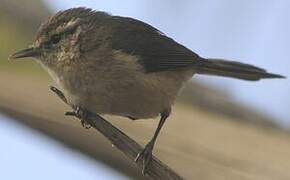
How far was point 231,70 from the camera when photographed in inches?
137

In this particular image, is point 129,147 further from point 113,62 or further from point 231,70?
point 231,70

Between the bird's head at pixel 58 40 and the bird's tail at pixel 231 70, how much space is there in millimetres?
641

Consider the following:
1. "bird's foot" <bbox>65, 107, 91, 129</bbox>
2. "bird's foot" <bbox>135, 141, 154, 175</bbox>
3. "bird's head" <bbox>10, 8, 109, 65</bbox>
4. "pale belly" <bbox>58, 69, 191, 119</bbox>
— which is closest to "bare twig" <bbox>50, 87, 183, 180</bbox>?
"bird's foot" <bbox>135, 141, 154, 175</bbox>

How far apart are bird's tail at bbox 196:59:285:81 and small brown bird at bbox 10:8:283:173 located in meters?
0.08

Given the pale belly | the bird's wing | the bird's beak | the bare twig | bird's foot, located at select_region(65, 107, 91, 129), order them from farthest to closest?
the bird's wing
the bird's beak
the pale belly
bird's foot, located at select_region(65, 107, 91, 129)
the bare twig

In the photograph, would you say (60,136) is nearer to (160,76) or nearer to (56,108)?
(56,108)

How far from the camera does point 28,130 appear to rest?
2.51m

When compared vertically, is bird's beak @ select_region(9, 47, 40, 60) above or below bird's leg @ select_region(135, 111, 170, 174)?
above

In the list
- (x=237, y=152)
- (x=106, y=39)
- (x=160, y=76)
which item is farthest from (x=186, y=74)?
(x=237, y=152)

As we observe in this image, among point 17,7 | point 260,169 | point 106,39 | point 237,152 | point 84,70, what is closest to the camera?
point 260,169

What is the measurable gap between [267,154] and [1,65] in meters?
1.34

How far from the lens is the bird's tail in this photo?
11.0ft

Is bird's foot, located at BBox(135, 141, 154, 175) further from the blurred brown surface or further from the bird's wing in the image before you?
the bird's wing

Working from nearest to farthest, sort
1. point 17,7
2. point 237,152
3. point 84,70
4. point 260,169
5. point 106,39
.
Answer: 1. point 260,169
2. point 237,152
3. point 84,70
4. point 106,39
5. point 17,7
